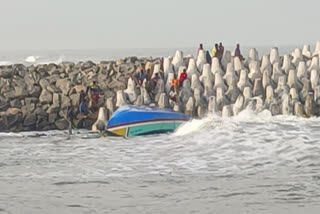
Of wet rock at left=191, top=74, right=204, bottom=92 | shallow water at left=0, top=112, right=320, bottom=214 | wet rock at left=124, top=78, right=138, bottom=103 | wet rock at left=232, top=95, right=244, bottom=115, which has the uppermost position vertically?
wet rock at left=191, top=74, right=204, bottom=92

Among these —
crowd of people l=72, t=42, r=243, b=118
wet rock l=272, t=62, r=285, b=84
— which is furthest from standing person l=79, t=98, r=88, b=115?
wet rock l=272, t=62, r=285, b=84

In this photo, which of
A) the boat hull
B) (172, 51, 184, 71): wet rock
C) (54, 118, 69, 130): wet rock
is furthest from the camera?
(172, 51, 184, 71): wet rock

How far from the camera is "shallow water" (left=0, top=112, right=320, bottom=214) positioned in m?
11.2

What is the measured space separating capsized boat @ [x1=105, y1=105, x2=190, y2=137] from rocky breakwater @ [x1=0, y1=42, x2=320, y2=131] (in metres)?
1.18

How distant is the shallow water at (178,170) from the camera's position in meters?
11.2

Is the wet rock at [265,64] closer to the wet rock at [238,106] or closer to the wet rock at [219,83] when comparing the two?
the wet rock at [219,83]

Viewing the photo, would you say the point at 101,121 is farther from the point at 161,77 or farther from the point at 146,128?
the point at 161,77

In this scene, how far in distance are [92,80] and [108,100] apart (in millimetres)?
2659

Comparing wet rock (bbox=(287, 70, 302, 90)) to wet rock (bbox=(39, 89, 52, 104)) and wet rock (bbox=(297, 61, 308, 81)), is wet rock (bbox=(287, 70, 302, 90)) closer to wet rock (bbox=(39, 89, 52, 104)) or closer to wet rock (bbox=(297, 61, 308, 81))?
wet rock (bbox=(297, 61, 308, 81))

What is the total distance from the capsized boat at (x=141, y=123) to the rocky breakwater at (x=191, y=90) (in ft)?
3.87

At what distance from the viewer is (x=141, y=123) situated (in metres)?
20.5

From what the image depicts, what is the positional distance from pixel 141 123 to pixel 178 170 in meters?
6.57

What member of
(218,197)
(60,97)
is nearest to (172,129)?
(60,97)

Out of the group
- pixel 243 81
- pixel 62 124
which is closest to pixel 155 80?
pixel 243 81
